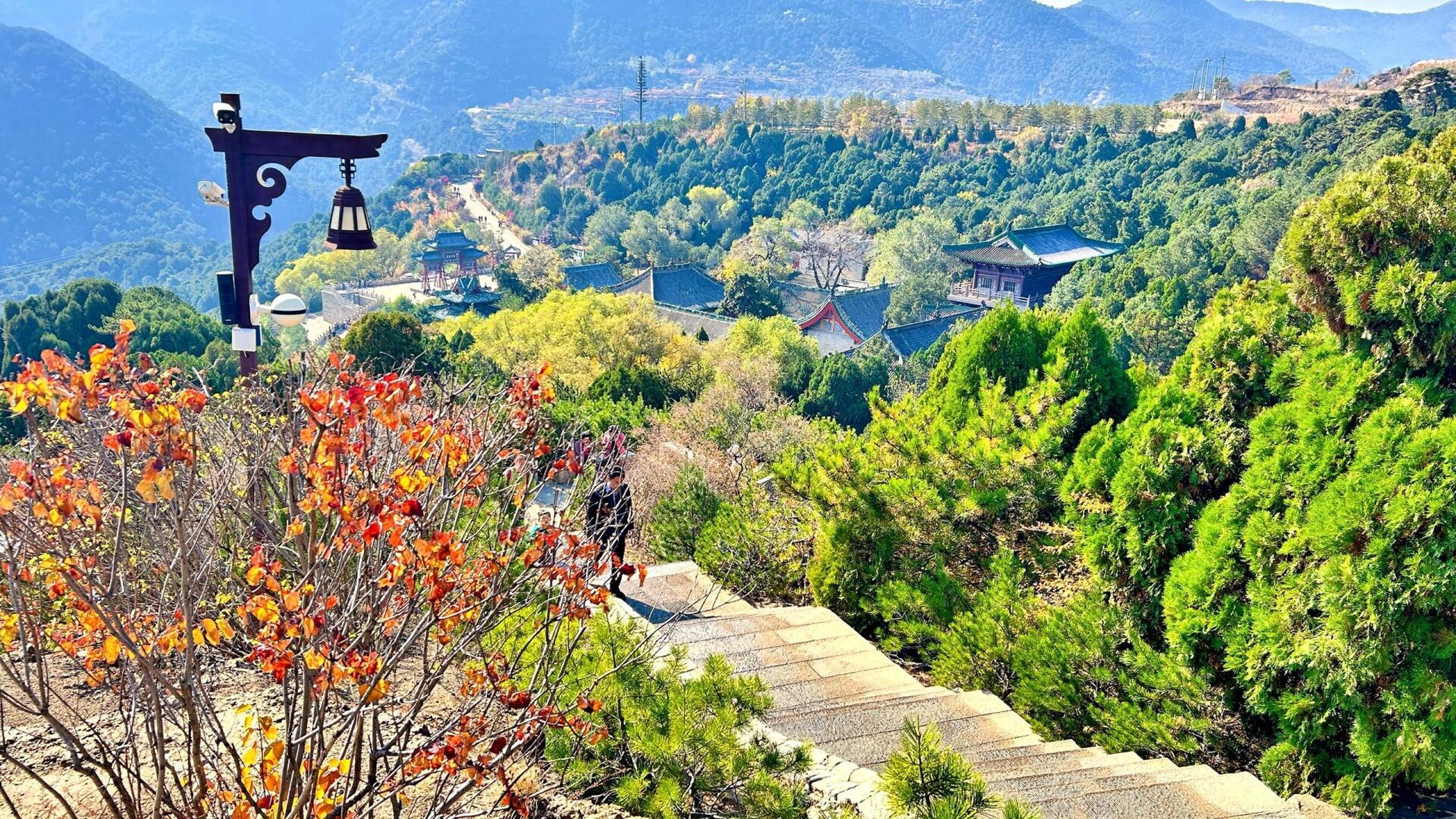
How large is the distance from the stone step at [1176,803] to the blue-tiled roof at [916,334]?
22858 mm

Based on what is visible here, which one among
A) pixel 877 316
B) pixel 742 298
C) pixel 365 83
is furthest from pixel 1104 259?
pixel 365 83

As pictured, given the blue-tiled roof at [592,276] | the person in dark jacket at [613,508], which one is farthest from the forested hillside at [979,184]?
the person in dark jacket at [613,508]

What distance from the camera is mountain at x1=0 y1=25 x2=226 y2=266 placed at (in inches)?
2655

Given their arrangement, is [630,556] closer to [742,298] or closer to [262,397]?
[262,397]

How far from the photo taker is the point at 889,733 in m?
3.31

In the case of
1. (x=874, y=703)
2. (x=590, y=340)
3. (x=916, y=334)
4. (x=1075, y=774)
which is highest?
(x=1075, y=774)

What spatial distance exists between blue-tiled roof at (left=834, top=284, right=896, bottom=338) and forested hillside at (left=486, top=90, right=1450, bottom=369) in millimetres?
1009

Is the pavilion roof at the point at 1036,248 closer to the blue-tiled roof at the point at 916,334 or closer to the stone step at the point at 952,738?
the blue-tiled roof at the point at 916,334

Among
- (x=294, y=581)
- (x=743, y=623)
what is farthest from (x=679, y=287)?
(x=294, y=581)

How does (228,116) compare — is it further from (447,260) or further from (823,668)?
(447,260)

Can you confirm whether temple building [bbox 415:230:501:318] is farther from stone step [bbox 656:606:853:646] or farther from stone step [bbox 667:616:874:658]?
stone step [bbox 667:616:874:658]

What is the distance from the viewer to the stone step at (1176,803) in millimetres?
2760

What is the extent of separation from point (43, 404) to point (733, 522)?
157 inches

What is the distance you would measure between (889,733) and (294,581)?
1.90 m
